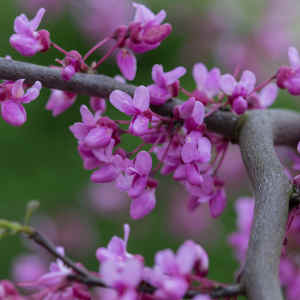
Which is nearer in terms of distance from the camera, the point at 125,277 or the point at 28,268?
the point at 125,277

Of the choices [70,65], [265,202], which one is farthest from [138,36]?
[265,202]

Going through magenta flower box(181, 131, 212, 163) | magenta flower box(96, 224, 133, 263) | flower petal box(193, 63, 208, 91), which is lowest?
magenta flower box(96, 224, 133, 263)

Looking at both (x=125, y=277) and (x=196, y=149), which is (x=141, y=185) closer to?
(x=196, y=149)

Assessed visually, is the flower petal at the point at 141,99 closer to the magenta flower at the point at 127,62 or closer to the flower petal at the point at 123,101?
the flower petal at the point at 123,101

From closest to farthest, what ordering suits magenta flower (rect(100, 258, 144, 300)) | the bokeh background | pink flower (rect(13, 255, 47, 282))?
magenta flower (rect(100, 258, 144, 300)) < pink flower (rect(13, 255, 47, 282)) < the bokeh background

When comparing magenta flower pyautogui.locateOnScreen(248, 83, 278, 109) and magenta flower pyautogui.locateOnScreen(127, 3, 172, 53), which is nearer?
magenta flower pyautogui.locateOnScreen(127, 3, 172, 53)

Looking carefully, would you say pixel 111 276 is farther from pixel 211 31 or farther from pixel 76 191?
pixel 211 31

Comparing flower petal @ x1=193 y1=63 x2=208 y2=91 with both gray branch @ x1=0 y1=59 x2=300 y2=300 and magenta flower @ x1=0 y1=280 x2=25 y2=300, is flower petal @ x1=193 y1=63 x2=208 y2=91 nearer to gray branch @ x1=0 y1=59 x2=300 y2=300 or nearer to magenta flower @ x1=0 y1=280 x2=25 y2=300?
gray branch @ x1=0 y1=59 x2=300 y2=300

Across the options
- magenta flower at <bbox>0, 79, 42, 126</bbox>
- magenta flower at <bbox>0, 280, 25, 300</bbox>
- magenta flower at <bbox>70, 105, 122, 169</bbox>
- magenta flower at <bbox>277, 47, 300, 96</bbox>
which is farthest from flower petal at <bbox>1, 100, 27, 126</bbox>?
magenta flower at <bbox>277, 47, 300, 96</bbox>
